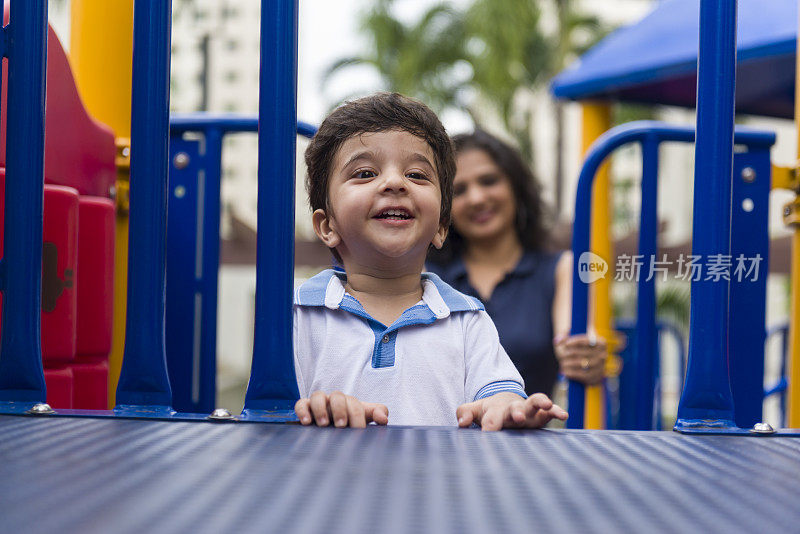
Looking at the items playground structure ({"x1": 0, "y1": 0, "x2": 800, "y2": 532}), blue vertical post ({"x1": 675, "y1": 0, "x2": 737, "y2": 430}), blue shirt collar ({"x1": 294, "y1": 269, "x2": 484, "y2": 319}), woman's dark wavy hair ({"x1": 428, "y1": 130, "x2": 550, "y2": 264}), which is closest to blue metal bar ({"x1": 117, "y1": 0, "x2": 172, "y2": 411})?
playground structure ({"x1": 0, "y1": 0, "x2": 800, "y2": 532})

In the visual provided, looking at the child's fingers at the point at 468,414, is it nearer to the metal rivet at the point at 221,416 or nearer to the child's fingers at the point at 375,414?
the child's fingers at the point at 375,414

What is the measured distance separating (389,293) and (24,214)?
0.57 m

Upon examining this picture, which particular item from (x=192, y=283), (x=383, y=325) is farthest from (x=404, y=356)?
(x=192, y=283)

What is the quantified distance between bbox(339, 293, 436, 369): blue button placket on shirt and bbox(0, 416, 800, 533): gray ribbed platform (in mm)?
254

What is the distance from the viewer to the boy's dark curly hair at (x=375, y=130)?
4.40 feet

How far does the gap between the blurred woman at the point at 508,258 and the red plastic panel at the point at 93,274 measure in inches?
43.4

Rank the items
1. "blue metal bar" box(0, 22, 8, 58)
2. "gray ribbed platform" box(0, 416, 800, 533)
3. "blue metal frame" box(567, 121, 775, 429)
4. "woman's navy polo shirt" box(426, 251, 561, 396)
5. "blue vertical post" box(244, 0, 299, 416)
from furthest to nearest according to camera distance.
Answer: "woman's navy polo shirt" box(426, 251, 561, 396) → "blue metal frame" box(567, 121, 775, 429) → "blue metal bar" box(0, 22, 8, 58) → "blue vertical post" box(244, 0, 299, 416) → "gray ribbed platform" box(0, 416, 800, 533)

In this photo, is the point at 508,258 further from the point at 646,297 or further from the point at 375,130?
the point at 375,130

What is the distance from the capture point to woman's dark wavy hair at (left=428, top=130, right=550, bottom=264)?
2559 mm

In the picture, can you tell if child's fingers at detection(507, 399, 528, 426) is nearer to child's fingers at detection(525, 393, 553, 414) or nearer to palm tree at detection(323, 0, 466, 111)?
child's fingers at detection(525, 393, 553, 414)

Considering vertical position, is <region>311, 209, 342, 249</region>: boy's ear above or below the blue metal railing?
above

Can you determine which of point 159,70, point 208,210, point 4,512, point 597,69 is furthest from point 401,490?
point 597,69

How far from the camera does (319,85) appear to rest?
14531 millimetres

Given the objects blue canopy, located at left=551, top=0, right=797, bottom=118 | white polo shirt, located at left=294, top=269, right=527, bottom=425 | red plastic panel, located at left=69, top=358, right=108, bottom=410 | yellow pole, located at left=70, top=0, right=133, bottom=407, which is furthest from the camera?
blue canopy, located at left=551, top=0, right=797, bottom=118
